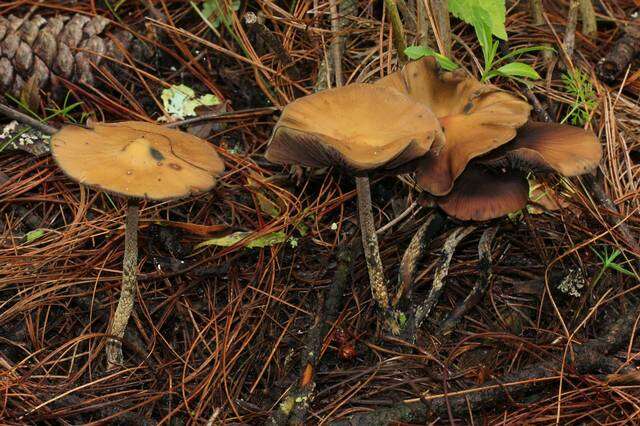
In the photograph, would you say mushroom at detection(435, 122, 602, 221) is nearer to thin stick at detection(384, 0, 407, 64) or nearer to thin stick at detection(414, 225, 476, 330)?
thin stick at detection(414, 225, 476, 330)

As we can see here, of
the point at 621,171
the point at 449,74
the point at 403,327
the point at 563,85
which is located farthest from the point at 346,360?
the point at 563,85

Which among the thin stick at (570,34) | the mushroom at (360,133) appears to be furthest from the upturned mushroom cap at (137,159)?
the thin stick at (570,34)

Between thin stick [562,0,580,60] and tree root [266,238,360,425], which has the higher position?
thin stick [562,0,580,60]

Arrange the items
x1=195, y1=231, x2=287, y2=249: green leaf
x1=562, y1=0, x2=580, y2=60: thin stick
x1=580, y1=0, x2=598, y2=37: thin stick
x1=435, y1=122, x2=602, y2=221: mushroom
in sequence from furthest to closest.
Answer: x1=580, y1=0, x2=598, y2=37: thin stick → x1=562, y1=0, x2=580, y2=60: thin stick → x1=195, y1=231, x2=287, y2=249: green leaf → x1=435, y1=122, x2=602, y2=221: mushroom

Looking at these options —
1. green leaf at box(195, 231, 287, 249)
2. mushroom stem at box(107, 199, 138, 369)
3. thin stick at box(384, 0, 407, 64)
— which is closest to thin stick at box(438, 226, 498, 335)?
green leaf at box(195, 231, 287, 249)

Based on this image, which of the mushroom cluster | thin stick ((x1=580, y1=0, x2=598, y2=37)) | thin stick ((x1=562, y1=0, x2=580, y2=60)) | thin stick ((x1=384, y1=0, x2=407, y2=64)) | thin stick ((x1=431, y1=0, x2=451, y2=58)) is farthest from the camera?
thin stick ((x1=580, y1=0, x2=598, y2=37))

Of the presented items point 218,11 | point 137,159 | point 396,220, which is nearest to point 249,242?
point 396,220
